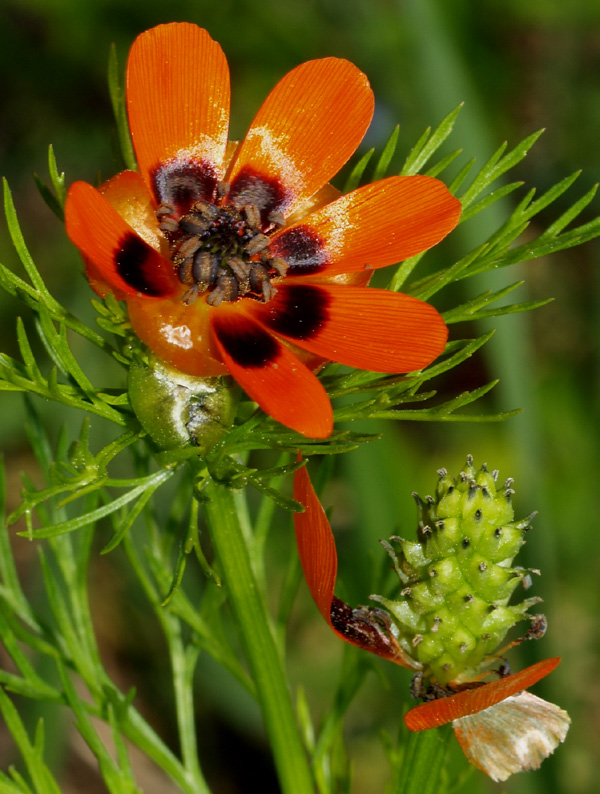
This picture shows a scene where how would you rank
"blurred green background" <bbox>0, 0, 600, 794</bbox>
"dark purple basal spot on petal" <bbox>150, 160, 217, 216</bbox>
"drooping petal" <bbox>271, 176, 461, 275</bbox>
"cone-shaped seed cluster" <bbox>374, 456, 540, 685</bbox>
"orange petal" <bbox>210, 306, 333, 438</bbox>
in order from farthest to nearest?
"blurred green background" <bbox>0, 0, 600, 794</bbox> → "dark purple basal spot on petal" <bbox>150, 160, 217, 216</bbox> → "drooping petal" <bbox>271, 176, 461, 275</bbox> → "cone-shaped seed cluster" <bbox>374, 456, 540, 685</bbox> → "orange petal" <bbox>210, 306, 333, 438</bbox>

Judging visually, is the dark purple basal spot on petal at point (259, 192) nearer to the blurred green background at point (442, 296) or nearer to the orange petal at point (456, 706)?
the orange petal at point (456, 706)

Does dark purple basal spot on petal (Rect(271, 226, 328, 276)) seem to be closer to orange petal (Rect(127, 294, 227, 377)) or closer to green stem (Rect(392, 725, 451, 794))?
orange petal (Rect(127, 294, 227, 377))

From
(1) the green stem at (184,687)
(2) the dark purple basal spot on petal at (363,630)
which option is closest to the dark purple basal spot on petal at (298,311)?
(2) the dark purple basal spot on petal at (363,630)

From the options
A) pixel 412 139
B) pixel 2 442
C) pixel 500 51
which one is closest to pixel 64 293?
pixel 2 442

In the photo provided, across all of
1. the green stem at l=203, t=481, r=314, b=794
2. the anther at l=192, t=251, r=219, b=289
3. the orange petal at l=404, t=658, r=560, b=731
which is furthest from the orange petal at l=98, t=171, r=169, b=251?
the orange petal at l=404, t=658, r=560, b=731

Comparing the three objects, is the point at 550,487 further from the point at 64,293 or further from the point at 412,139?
the point at 64,293
